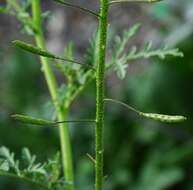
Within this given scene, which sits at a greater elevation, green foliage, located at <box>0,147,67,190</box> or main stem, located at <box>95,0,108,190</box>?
main stem, located at <box>95,0,108,190</box>

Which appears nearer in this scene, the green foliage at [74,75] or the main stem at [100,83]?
the main stem at [100,83]

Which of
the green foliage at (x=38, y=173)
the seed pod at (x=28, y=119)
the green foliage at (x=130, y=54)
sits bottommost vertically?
the green foliage at (x=38, y=173)

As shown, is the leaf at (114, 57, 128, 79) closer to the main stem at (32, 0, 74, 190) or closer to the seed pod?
the main stem at (32, 0, 74, 190)

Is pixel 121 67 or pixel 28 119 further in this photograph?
pixel 121 67

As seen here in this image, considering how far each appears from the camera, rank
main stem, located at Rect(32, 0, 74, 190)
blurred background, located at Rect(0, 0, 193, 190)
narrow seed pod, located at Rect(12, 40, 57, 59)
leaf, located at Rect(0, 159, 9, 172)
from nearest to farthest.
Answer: narrow seed pod, located at Rect(12, 40, 57, 59)
leaf, located at Rect(0, 159, 9, 172)
main stem, located at Rect(32, 0, 74, 190)
blurred background, located at Rect(0, 0, 193, 190)

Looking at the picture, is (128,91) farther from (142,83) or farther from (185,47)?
(185,47)

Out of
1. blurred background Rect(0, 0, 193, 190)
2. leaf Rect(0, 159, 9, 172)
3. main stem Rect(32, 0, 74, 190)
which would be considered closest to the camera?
leaf Rect(0, 159, 9, 172)

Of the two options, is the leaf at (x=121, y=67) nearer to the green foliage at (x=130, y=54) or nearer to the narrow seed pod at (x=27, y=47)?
the green foliage at (x=130, y=54)

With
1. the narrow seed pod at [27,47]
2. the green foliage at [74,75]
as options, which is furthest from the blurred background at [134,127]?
the narrow seed pod at [27,47]

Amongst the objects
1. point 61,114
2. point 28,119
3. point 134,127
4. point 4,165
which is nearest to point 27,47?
point 28,119

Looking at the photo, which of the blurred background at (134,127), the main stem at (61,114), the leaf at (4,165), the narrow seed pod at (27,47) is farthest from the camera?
the blurred background at (134,127)

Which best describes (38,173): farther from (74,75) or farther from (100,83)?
(100,83)

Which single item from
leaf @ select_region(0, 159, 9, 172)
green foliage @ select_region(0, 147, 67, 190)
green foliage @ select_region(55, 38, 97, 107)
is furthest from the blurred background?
leaf @ select_region(0, 159, 9, 172)
